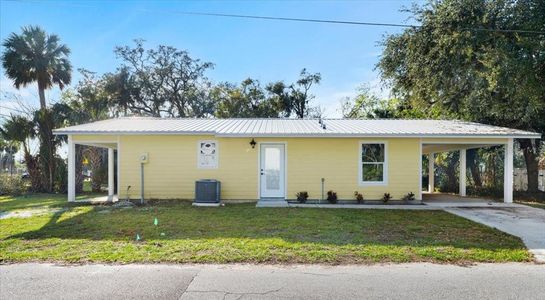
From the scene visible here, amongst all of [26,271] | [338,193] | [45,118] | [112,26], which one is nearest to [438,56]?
[338,193]

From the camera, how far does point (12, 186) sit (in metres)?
17.6

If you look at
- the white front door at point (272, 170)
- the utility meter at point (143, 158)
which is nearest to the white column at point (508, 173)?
the white front door at point (272, 170)

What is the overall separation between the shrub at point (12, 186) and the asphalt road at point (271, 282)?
14.2 meters

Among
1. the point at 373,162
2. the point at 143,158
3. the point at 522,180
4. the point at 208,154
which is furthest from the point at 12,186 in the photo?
the point at 522,180

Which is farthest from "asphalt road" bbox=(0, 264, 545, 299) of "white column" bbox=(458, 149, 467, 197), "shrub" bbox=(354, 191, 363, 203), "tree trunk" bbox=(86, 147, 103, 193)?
"tree trunk" bbox=(86, 147, 103, 193)

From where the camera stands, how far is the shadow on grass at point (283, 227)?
7.20 m

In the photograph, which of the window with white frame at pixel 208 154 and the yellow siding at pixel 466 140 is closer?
the yellow siding at pixel 466 140

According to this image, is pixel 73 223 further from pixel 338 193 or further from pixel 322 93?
pixel 322 93

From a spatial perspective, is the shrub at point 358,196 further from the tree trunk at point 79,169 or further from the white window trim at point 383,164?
the tree trunk at point 79,169

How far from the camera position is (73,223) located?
876 centimetres

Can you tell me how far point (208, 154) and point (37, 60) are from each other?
14.2 metres

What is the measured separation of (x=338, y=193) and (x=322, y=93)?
19122mm

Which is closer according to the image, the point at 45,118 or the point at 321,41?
the point at 321,41

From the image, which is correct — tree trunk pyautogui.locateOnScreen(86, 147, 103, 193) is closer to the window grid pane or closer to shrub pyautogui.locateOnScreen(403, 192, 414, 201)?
the window grid pane
